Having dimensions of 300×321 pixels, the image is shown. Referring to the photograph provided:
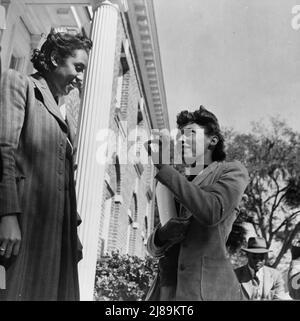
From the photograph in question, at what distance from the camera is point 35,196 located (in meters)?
1.27

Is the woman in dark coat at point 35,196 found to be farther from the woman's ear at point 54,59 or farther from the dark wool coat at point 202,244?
the dark wool coat at point 202,244

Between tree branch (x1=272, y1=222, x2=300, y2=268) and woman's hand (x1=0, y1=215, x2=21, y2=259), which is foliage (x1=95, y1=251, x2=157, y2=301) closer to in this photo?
woman's hand (x1=0, y1=215, x2=21, y2=259)

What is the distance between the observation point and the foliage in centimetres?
166

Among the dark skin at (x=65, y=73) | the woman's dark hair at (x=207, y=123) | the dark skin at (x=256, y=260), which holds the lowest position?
the dark skin at (x=256, y=260)

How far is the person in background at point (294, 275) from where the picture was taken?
5.14ft

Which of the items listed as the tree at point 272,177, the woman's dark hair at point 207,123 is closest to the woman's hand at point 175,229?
the woman's dark hair at point 207,123

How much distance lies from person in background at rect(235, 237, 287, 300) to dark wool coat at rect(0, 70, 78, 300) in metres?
0.66

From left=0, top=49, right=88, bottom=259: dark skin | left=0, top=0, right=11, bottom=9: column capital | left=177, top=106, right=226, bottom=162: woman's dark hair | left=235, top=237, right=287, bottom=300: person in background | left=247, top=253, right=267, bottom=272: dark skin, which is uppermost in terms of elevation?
left=0, top=0, right=11, bottom=9: column capital

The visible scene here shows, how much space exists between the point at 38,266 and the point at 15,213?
20 cm

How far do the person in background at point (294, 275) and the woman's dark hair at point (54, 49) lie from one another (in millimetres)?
1294

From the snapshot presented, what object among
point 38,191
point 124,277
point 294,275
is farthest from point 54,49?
point 294,275

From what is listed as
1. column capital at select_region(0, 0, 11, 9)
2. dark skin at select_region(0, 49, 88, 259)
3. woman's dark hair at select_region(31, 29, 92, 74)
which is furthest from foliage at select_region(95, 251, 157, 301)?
column capital at select_region(0, 0, 11, 9)

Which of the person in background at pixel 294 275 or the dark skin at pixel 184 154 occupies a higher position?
the dark skin at pixel 184 154
